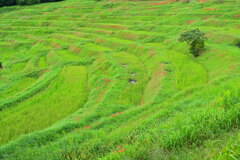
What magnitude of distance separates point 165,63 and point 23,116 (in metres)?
15.5

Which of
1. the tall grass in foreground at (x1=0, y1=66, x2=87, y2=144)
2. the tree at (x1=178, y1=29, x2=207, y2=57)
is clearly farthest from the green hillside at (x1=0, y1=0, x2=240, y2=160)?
the tree at (x1=178, y1=29, x2=207, y2=57)

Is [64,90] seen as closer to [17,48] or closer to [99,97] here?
[99,97]

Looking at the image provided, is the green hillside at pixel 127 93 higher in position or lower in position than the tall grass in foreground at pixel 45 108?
higher

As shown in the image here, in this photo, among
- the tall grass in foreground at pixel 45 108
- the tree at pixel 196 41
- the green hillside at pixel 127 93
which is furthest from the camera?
the tree at pixel 196 41

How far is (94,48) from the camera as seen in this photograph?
3416cm

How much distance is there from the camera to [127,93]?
61.4 ft

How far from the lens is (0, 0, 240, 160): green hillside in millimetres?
8289

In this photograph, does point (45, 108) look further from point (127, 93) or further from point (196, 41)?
point (196, 41)

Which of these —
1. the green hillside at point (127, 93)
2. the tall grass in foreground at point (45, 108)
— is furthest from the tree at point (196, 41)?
the tall grass in foreground at point (45, 108)

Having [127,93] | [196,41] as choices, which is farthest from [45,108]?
[196,41]

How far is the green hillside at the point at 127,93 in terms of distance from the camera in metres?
8.29

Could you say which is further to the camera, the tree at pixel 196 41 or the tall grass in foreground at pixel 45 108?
the tree at pixel 196 41

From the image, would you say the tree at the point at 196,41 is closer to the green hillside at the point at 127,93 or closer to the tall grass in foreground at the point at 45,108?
the green hillside at the point at 127,93

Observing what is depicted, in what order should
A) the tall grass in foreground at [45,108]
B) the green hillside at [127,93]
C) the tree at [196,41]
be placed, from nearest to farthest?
1. the green hillside at [127,93]
2. the tall grass in foreground at [45,108]
3. the tree at [196,41]
